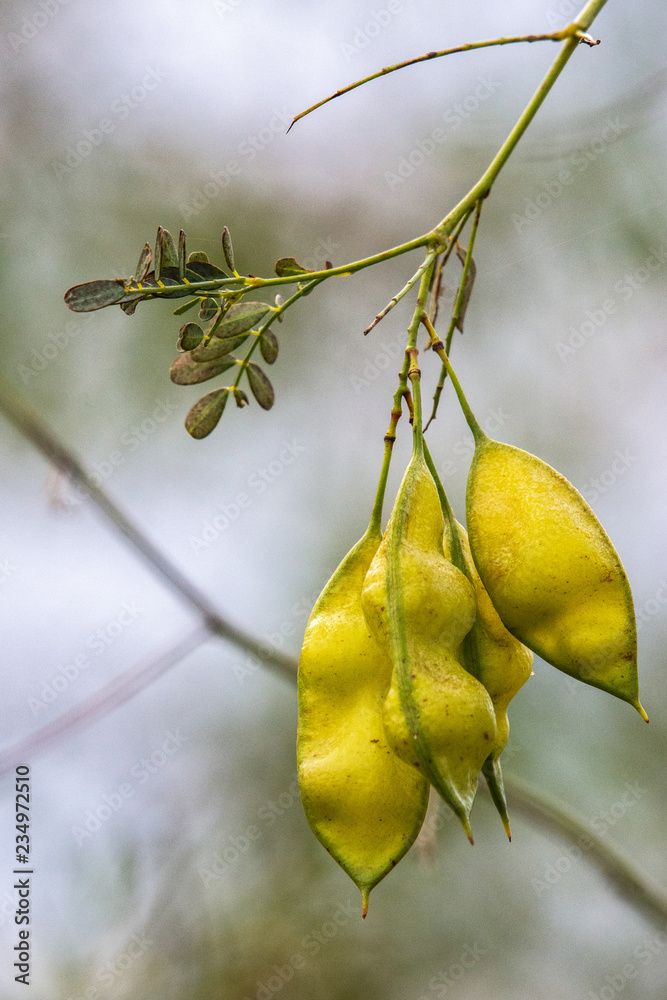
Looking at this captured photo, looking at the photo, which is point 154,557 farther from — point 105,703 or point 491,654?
point 491,654

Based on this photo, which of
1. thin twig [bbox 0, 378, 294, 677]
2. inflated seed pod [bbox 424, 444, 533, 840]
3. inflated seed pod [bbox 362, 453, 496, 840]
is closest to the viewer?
inflated seed pod [bbox 362, 453, 496, 840]

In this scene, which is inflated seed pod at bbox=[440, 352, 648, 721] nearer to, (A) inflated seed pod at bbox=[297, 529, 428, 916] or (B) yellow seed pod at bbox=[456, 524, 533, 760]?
(B) yellow seed pod at bbox=[456, 524, 533, 760]

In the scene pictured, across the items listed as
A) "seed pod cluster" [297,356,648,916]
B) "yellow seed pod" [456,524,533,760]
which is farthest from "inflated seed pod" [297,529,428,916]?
"yellow seed pod" [456,524,533,760]

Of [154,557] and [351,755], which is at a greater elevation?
[351,755]

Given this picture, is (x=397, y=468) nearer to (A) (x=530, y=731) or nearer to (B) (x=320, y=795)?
(A) (x=530, y=731)

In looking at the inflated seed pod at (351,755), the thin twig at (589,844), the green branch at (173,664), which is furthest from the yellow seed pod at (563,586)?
the thin twig at (589,844)

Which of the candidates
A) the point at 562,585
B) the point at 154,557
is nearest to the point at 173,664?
the point at 154,557

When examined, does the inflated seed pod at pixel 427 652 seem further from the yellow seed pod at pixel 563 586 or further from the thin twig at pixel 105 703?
the thin twig at pixel 105 703
